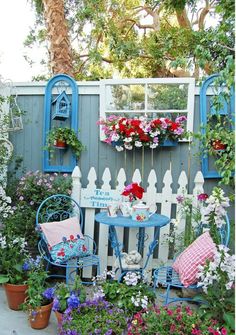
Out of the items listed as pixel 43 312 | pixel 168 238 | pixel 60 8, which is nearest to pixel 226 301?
pixel 168 238

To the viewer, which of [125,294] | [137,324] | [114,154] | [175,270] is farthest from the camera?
[114,154]

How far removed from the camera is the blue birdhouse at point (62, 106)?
3.54m

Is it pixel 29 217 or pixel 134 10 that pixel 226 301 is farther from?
pixel 134 10

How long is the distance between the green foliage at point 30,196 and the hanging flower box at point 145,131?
70 cm

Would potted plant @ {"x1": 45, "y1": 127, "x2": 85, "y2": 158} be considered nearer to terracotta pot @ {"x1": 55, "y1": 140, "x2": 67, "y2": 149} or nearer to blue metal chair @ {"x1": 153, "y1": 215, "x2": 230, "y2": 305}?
terracotta pot @ {"x1": 55, "y1": 140, "x2": 67, "y2": 149}

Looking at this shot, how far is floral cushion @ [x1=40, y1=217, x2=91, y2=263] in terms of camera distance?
9.38 ft

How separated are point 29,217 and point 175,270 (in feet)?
5.01

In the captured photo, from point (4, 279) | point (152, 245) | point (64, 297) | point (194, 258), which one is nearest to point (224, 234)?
point (194, 258)

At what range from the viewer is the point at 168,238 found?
3.16m

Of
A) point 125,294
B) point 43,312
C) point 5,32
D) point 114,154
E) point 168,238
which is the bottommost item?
point 43,312

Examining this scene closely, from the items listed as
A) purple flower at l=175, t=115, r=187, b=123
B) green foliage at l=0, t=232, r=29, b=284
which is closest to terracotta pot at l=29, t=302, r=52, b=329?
green foliage at l=0, t=232, r=29, b=284

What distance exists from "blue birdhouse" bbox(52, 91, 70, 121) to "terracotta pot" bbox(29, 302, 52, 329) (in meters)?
1.94

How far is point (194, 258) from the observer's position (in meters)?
2.43

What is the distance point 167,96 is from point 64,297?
2263 millimetres
